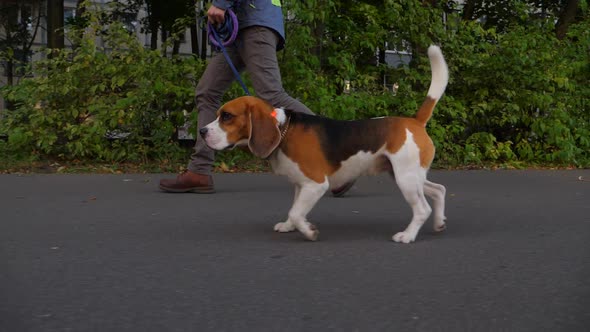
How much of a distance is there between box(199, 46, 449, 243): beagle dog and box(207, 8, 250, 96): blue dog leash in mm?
1351

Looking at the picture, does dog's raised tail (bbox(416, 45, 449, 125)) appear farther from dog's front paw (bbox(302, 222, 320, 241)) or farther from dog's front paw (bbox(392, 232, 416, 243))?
dog's front paw (bbox(302, 222, 320, 241))

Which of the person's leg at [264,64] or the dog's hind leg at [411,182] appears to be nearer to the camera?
the dog's hind leg at [411,182]

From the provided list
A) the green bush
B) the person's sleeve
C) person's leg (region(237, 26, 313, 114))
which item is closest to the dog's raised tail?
person's leg (region(237, 26, 313, 114))

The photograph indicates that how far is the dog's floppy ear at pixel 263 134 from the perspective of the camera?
418cm

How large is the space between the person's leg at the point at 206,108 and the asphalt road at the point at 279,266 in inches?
6.7

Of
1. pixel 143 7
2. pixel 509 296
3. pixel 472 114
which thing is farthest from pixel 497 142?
pixel 143 7

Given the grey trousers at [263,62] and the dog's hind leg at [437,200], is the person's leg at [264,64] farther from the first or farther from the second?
the dog's hind leg at [437,200]

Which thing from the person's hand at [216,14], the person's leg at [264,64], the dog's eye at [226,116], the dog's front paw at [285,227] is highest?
the person's hand at [216,14]

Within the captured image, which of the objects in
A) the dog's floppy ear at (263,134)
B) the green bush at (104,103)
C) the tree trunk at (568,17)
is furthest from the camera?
the tree trunk at (568,17)

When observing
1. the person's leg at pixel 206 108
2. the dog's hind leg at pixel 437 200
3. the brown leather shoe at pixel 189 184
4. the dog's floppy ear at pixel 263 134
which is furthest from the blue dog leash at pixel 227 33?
the dog's hind leg at pixel 437 200

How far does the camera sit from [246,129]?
4.28 m

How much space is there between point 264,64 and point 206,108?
807mm

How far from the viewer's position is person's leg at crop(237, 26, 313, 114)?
226 inches

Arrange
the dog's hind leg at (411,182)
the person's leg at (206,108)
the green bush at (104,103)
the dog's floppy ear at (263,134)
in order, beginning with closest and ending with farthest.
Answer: the dog's floppy ear at (263,134)
the dog's hind leg at (411,182)
the person's leg at (206,108)
the green bush at (104,103)
